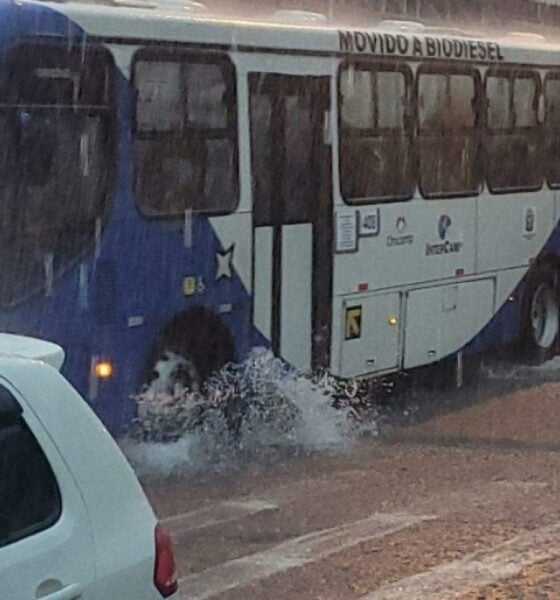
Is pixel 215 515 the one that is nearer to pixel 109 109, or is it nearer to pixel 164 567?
pixel 109 109

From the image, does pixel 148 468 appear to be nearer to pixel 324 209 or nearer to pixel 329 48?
pixel 324 209

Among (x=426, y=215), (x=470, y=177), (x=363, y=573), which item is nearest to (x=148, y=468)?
(x=363, y=573)

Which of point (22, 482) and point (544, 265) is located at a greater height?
point (22, 482)

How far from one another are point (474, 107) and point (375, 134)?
1.87 meters

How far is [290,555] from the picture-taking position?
8.59 meters

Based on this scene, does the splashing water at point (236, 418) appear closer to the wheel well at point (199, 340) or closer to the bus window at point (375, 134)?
the wheel well at point (199, 340)

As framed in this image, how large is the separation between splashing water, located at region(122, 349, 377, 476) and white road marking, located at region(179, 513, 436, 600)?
7.18ft

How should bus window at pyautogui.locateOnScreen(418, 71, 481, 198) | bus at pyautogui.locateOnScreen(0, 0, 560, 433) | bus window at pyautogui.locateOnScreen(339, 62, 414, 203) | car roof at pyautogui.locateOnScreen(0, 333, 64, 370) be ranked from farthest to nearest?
bus window at pyautogui.locateOnScreen(418, 71, 481, 198) → bus window at pyautogui.locateOnScreen(339, 62, 414, 203) → bus at pyautogui.locateOnScreen(0, 0, 560, 433) → car roof at pyautogui.locateOnScreen(0, 333, 64, 370)

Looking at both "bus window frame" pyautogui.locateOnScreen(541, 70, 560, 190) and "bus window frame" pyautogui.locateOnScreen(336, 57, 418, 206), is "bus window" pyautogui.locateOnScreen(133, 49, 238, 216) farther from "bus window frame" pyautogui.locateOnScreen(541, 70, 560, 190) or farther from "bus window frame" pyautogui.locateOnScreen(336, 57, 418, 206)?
"bus window frame" pyautogui.locateOnScreen(541, 70, 560, 190)

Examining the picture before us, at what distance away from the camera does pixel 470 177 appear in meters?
15.3

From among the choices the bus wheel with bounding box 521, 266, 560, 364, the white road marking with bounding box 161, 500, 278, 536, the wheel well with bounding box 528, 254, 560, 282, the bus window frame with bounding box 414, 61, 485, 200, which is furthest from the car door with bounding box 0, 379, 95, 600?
the wheel well with bounding box 528, 254, 560, 282

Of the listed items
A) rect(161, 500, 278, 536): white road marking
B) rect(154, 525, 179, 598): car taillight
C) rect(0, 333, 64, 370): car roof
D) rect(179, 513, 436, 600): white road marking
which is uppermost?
rect(0, 333, 64, 370): car roof

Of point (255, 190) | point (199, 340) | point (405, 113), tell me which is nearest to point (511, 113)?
point (405, 113)

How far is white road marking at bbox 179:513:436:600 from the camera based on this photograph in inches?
315
